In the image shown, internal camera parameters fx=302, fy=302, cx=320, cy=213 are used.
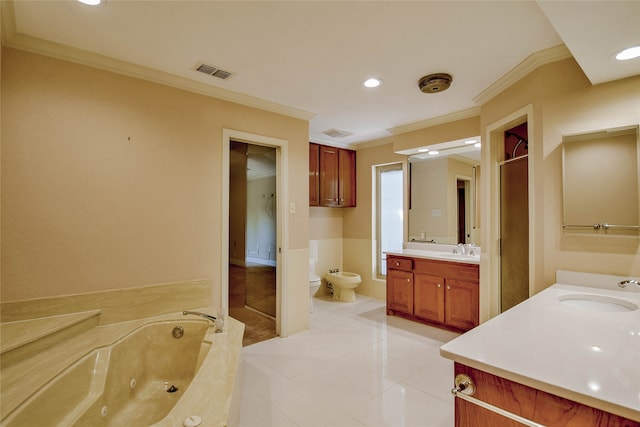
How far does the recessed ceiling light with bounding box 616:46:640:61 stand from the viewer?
1.64 m

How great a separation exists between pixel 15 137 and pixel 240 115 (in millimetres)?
1660

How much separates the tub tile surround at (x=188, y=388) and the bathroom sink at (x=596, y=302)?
1.91m

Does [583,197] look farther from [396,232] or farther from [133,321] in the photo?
[133,321]

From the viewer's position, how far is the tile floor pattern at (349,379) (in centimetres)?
196

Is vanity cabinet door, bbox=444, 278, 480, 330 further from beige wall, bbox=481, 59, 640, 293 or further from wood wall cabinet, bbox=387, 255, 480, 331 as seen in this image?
beige wall, bbox=481, 59, 640, 293

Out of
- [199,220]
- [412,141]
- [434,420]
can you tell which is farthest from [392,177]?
[434,420]

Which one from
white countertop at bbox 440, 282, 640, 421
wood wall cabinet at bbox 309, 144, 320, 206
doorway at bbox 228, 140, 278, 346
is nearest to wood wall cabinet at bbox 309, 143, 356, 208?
wood wall cabinet at bbox 309, 144, 320, 206

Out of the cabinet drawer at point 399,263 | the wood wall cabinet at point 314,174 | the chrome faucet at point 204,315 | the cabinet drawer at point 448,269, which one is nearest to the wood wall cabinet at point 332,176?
the wood wall cabinet at point 314,174

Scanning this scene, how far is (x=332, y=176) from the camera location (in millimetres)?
4723

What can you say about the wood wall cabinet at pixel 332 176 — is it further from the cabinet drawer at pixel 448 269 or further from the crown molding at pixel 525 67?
the crown molding at pixel 525 67

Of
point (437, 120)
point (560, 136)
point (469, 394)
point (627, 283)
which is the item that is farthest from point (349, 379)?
point (437, 120)

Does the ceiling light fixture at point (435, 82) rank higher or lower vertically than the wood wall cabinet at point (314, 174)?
higher

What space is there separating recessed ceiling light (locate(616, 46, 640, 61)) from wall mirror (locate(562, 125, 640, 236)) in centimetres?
43

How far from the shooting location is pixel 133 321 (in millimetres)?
2348
